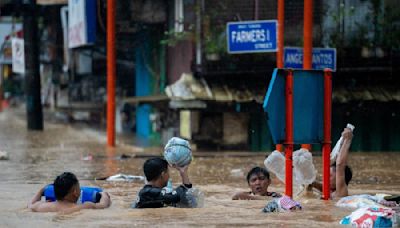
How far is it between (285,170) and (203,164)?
753 cm

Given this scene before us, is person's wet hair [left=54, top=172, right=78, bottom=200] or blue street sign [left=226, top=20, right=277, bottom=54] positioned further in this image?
blue street sign [left=226, top=20, right=277, bottom=54]

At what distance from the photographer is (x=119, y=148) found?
866 inches

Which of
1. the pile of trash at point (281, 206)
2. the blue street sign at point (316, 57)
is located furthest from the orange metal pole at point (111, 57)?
the pile of trash at point (281, 206)

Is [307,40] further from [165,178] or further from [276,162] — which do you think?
[165,178]

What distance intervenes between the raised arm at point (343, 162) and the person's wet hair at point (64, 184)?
2.94m

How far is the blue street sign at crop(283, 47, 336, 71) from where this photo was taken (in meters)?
16.8

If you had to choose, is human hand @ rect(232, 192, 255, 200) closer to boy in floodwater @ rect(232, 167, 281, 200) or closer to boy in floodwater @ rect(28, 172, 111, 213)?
boy in floodwater @ rect(232, 167, 281, 200)

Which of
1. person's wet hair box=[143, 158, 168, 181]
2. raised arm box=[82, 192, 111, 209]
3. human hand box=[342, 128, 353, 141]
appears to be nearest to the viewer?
person's wet hair box=[143, 158, 168, 181]

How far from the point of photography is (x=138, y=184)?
13.1 metres

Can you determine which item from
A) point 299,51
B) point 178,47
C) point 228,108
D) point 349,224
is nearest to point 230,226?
point 349,224

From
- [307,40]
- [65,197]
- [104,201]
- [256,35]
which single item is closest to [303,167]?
[104,201]

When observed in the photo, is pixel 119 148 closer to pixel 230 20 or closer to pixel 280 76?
pixel 230 20

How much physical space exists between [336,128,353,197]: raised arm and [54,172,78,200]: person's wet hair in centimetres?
294

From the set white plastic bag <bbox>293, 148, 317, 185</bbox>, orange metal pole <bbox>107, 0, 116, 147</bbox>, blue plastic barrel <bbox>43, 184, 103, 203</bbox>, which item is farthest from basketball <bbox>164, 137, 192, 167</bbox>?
orange metal pole <bbox>107, 0, 116, 147</bbox>
